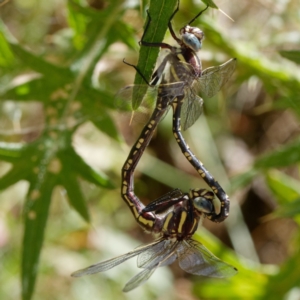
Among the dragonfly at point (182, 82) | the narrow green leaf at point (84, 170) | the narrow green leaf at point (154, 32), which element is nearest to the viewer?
the narrow green leaf at point (154, 32)

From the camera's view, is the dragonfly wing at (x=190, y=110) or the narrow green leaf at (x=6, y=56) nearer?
the dragonfly wing at (x=190, y=110)

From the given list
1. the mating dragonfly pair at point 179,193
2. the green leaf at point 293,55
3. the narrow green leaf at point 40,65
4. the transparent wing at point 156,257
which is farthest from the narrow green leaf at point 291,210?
the narrow green leaf at point 40,65

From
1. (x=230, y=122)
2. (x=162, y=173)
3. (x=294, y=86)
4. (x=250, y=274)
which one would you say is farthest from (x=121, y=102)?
(x=230, y=122)

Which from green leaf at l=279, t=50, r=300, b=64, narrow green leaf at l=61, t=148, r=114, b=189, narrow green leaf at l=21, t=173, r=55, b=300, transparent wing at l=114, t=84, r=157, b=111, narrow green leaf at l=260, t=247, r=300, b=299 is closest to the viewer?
transparent wing at l=114, t=84, r=157, b=111

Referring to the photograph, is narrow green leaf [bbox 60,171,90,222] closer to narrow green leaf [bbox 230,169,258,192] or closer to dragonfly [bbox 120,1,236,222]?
dragonfly [bbox 120,1,236,222]

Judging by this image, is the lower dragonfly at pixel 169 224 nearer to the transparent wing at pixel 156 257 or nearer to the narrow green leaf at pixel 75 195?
the transparent wing at pixel 156 257

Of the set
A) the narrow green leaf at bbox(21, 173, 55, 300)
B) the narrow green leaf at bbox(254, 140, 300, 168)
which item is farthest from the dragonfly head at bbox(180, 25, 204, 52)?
the narrow green leaf at bbox(21, 173, 55, 300)

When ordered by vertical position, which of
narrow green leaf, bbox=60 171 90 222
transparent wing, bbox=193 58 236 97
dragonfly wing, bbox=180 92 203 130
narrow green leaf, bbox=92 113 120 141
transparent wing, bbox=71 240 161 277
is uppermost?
transparent wing, bbox=193 58 236 97
